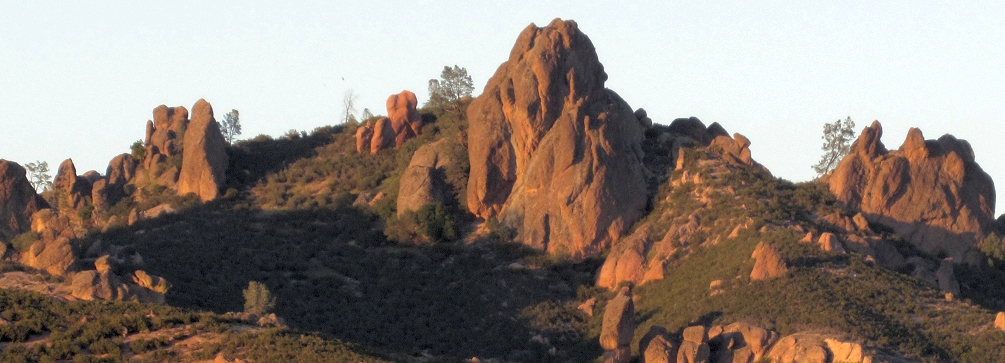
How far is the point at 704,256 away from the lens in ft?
259

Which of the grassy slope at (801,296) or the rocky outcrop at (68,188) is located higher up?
the rocky outcrop at (68,188)

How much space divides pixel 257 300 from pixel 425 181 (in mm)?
16795

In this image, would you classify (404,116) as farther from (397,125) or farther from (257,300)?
(257,300)

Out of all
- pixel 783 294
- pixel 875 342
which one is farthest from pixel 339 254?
pixel 875 342

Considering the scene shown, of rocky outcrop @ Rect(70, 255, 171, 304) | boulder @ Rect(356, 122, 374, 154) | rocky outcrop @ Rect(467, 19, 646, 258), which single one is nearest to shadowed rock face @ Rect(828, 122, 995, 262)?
rocky outcrop @ Rect(467, 19, 646, 258)

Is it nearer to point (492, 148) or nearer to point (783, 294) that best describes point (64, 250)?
point (492, 148)

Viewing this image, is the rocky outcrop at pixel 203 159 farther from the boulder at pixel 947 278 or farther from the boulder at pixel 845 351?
the boulder at pixel 845 351

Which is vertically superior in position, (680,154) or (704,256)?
(680,154)

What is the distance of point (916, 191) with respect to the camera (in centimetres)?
8631

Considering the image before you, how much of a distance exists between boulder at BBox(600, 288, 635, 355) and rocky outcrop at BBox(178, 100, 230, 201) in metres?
31.5

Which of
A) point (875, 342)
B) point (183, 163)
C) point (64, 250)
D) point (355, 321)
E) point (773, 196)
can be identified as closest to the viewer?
point (875, 342)

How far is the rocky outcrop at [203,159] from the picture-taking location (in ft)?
311

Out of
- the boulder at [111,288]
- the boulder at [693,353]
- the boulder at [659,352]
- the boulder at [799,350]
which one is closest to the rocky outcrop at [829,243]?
the boulder at [799,350]

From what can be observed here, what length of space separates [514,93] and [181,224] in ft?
60.8
